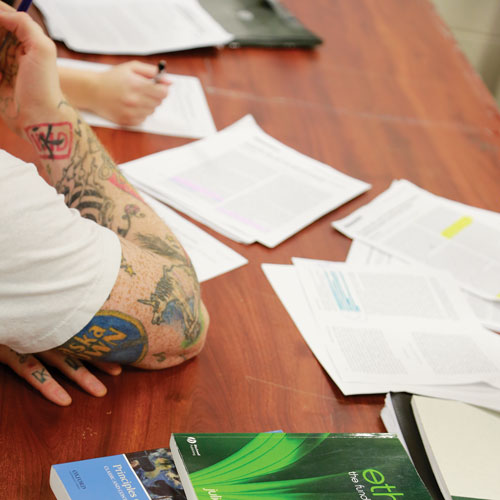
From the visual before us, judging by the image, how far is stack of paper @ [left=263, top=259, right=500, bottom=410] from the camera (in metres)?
0.93

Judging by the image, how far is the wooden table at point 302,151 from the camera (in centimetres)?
79

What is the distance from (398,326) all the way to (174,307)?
355 millimetres

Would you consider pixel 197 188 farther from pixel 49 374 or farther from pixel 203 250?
pixel 49 374

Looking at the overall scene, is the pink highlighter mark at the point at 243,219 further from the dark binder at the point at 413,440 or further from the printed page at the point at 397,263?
the dark binder at the point at 413,440

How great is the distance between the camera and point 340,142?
4.83 feet

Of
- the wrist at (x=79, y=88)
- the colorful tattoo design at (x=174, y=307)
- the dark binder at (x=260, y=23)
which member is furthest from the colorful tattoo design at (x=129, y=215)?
the dark binder at (x=260, y=23)

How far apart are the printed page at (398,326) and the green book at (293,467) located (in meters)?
0.19

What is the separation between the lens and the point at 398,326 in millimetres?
1035

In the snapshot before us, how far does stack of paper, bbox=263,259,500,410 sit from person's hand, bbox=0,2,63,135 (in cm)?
40

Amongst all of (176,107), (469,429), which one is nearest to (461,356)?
(469,429)

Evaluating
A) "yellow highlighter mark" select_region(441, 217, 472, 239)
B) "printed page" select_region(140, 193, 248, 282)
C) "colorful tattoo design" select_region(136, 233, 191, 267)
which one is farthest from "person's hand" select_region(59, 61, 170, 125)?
"yellow highlighter mark" select_region(441, 217, 472, 239)

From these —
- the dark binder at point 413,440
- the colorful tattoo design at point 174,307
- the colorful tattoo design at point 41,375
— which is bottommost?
the dark binder at point 413,440

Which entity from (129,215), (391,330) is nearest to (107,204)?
(129,215)

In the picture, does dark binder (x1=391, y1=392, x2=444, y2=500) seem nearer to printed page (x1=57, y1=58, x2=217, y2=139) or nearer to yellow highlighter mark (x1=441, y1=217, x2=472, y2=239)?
yellow highlighter mark (x1=441, y1=217, x2=472, y2=239)
